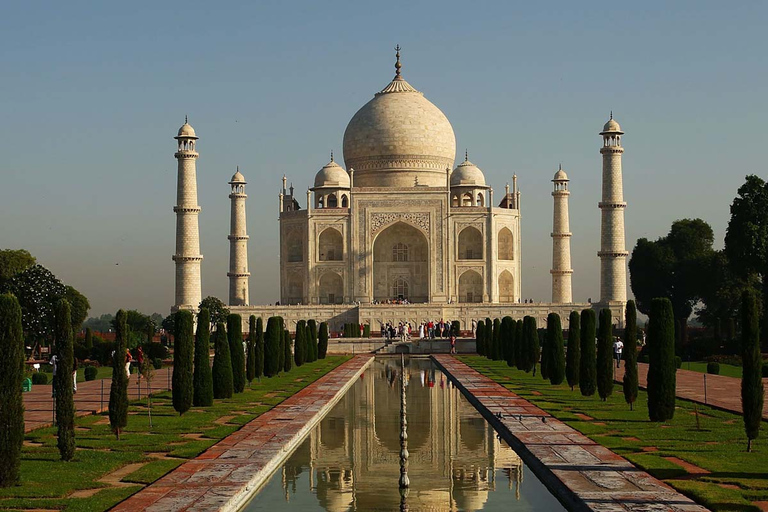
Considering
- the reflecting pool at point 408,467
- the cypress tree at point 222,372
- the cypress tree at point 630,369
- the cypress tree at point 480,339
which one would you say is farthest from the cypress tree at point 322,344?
the cypress tree at point 630,369

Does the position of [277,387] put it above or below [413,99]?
below

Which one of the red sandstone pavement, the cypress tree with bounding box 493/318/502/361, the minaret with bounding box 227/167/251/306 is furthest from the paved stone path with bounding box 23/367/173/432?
the minaret with bounding box 227/167/251/306

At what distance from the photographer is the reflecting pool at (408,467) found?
8.58m

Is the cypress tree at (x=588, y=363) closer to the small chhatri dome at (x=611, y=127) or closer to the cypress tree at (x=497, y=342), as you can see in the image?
the cypress tree at (x=497, y=342)

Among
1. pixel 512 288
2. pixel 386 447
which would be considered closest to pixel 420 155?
pixel 512 288

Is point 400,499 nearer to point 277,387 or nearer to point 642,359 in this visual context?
point 277,387

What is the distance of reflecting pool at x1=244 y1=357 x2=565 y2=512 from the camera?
8.58 m

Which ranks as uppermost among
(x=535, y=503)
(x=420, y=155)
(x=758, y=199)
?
(x=420, y=155)

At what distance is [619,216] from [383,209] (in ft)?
30.1

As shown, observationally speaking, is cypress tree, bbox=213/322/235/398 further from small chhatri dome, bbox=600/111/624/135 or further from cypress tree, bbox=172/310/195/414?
small chhatri dome, bbox=600/111/624/135

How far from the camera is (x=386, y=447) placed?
37.8 feet

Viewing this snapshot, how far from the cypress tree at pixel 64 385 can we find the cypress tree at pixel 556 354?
34.7 ft

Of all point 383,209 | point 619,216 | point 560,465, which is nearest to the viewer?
point 560,465

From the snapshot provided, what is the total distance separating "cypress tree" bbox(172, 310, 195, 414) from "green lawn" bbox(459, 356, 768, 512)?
4.68 metres
